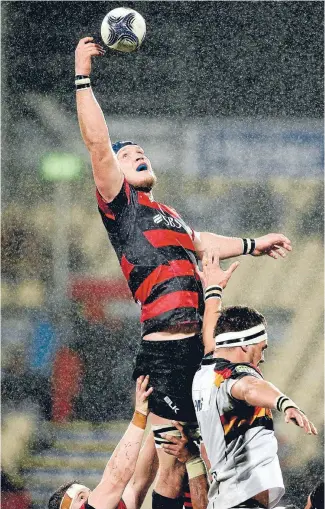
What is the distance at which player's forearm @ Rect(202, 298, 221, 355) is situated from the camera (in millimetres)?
3236

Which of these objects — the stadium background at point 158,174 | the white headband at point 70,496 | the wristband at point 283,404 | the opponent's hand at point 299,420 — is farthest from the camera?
the stadium background at point 158,174

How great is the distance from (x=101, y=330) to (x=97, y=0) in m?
2.95

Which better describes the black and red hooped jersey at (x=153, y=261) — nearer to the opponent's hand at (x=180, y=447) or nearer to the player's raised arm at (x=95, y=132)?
the player's raised arm at (x=95, y=132)

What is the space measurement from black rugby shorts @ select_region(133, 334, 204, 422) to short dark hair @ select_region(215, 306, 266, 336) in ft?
0.76

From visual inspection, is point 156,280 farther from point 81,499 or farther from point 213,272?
point 81,499

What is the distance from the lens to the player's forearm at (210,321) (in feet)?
10.6

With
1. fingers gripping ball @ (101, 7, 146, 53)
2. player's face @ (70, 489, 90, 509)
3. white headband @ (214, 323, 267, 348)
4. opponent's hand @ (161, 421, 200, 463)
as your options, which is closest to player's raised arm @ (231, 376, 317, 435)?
white headband @ (214, 323, 267, 348)

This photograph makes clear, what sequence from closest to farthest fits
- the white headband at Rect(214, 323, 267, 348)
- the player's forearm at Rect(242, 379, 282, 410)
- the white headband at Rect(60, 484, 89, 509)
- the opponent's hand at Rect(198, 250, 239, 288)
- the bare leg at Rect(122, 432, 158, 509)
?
the player's forearm at Rect(242, 379, 282, 410), the white headband at Rect(214, 323, 267, 348), the opponent's hand at Rect(198, 250, 239, 288), the bare leg at Rect(122, 432, 158, 509), the white headband at Rect(60, 484, 89, 509)

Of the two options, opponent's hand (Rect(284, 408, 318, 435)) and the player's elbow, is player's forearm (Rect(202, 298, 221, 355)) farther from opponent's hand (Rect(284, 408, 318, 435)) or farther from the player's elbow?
opponent's hand (Rect(284, 408, 318, 435))

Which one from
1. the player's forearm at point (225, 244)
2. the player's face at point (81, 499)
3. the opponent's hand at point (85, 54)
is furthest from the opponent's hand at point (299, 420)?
the opponent's hand at point (85, 54)

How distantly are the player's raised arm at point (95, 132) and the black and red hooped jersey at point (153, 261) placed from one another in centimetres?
6

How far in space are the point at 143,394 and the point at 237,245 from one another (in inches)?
30.8

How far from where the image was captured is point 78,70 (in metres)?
3.30

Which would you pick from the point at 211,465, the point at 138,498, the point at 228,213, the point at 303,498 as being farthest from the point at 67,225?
the point at 211,465
